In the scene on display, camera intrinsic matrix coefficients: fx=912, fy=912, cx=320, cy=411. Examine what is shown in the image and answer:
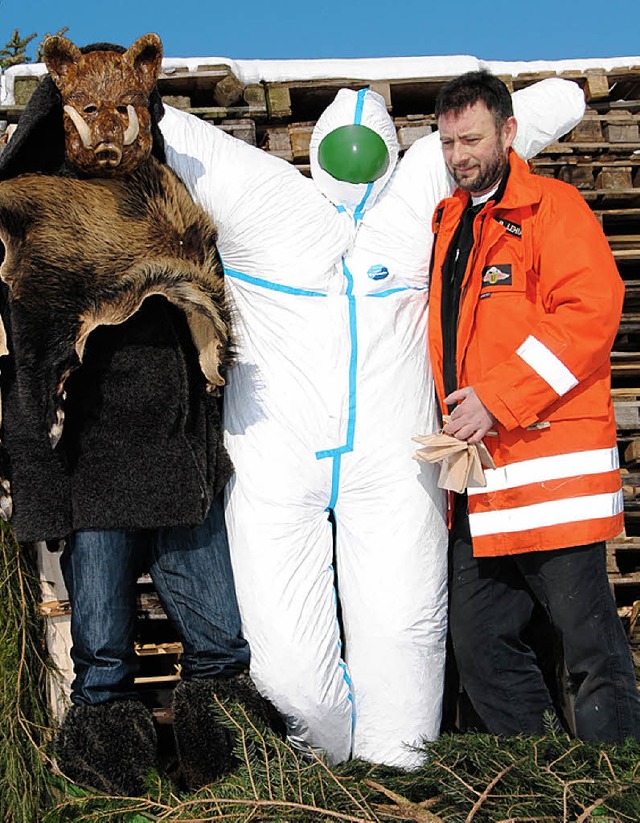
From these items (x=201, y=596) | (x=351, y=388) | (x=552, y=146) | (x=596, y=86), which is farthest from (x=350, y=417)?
(x=596, y=86)

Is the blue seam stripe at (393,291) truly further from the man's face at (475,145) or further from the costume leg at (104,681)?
the costume leg at (104,681)

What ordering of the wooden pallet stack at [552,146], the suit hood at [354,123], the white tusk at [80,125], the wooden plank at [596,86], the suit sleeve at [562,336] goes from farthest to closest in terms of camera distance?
the wooden plank at [596,86]
the wooden pallet stack at [552,146]
the suit hood at [354,123]
the suit sleeve at [562,336]
the white tusk at [80,125]

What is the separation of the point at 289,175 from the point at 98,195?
22.5 inches

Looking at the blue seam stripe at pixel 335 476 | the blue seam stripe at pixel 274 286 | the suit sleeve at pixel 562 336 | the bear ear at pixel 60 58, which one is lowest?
the blue seam stripe at pixel 335 476

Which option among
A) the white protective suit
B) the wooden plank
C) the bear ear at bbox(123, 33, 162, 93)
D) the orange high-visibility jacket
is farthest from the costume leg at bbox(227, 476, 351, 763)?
the wooden plank

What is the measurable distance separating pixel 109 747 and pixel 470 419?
51.1 inches

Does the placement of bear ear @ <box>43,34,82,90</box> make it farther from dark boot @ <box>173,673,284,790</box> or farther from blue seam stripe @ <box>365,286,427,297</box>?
dark boot @ <box>173,673,284,790</box>

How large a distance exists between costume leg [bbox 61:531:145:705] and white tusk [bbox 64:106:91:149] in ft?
3.38

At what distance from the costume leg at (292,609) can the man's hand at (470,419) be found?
18.1 inches

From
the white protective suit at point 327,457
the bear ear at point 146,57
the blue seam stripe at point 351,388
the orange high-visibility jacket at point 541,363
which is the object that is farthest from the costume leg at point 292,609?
the bear ear at point 146,57

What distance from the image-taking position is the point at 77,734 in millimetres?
2445

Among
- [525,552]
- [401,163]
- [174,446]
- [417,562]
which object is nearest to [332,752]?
[417,562]

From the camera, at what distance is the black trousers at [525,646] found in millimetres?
2441

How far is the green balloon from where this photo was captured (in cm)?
255
